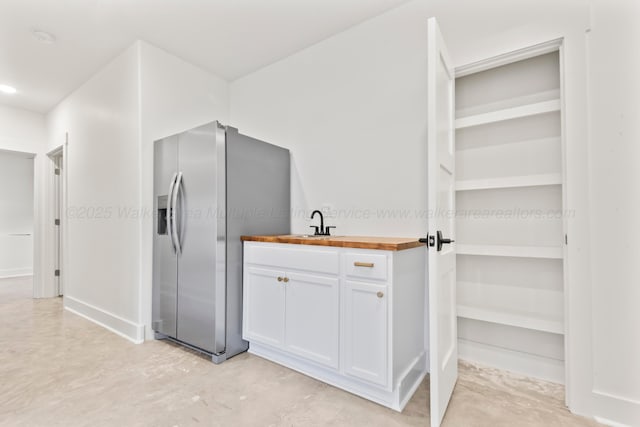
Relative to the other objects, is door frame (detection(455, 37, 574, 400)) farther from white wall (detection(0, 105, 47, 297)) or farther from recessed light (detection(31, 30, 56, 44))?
white wall (detection(0, 105, 47, 297))

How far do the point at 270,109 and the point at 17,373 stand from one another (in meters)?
2.85

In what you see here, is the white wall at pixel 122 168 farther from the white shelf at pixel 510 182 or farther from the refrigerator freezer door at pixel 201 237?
the white shelf at pixel 510 182

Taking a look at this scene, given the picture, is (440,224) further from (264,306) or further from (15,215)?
(15,215)

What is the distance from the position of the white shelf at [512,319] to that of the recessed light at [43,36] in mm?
4064

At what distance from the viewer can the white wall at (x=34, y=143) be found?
4.22 metres

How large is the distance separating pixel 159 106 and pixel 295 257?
6.68 feet

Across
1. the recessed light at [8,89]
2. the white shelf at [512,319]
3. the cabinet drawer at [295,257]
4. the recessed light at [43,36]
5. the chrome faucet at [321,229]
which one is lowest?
the white shelf at [512,319]

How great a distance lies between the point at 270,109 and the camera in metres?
3.15

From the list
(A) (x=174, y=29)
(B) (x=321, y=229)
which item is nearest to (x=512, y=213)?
(B) (x=321, y=229)

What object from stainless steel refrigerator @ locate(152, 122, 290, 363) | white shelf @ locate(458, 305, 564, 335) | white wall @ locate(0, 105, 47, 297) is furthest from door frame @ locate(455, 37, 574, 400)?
white wall @ locate(0, 105, 47, 297)

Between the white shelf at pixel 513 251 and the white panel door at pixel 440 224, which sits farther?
the white shelf at pixel 513 251

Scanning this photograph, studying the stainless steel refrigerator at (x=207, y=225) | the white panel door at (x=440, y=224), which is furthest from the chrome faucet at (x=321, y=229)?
the white panel door at (x=440, y=224)

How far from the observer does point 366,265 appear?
1743 millimetres

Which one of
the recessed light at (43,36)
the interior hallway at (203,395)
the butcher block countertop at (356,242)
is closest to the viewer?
the interior hallway at (203,395)
